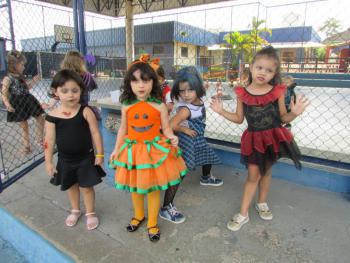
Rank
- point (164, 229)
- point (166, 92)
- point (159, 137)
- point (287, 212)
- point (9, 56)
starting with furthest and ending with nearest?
point (9, 56), point (166, 92), point (287, 212), point (164, 229), point (159, 137)

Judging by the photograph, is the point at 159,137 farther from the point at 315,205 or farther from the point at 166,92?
the point at 315,205

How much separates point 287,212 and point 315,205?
0.84ft

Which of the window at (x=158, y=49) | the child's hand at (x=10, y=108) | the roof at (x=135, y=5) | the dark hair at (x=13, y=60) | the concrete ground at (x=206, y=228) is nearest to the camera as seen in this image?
the concrete ground at (x=206, y=228)

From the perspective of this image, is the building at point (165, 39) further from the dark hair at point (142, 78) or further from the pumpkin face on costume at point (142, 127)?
the pumpkin face on costume at point (142, 127)

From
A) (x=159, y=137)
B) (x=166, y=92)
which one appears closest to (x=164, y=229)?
(x=159, y=137)

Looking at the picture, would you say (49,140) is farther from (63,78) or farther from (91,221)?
(91,221)

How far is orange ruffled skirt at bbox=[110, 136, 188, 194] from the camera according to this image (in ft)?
5.55

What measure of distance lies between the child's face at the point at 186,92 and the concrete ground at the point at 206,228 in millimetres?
847

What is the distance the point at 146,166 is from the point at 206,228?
0.64 m

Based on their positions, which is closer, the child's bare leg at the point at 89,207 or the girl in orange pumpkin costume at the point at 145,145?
the girl in orange pumpkin costume at the point at 145,145

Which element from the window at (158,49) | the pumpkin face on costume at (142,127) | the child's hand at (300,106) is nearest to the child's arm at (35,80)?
the pumpkin face on costume at (142,127)

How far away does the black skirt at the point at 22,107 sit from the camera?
3.50 m

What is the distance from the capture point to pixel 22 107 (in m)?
3.59

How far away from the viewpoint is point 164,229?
1.92m
